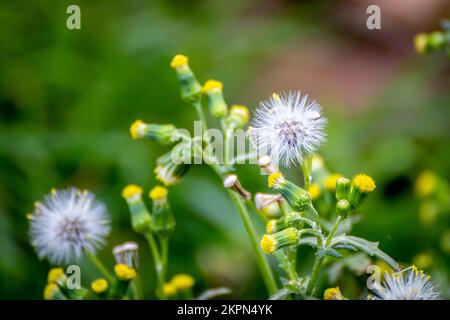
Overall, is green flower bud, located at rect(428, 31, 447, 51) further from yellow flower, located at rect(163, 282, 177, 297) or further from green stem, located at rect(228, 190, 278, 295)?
yellow flower, located at rect(163, 282, 177, 297)

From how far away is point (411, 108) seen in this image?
3242 mm

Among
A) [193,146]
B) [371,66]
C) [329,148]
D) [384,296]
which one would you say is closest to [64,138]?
[329,148]

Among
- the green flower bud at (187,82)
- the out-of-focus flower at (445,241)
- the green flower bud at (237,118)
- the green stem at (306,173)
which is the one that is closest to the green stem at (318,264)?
the green stem at (306,173)

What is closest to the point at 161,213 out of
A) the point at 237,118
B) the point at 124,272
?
the point at 124,272

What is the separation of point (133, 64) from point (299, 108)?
180 cm

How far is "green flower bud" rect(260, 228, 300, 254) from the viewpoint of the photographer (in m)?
1.36

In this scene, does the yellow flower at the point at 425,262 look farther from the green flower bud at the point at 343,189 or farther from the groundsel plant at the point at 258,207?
the green flower bud at the point at 343,189

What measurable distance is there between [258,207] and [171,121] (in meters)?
1.50

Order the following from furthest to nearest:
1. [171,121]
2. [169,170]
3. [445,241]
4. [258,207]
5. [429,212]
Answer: [171,121]
[429,212]
[445,241]
[169,170]
[258,207]

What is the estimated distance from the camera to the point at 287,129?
1437 mm

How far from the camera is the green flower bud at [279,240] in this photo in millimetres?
1361

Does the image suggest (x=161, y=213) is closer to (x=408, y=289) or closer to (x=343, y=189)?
(x=343, y=189)
